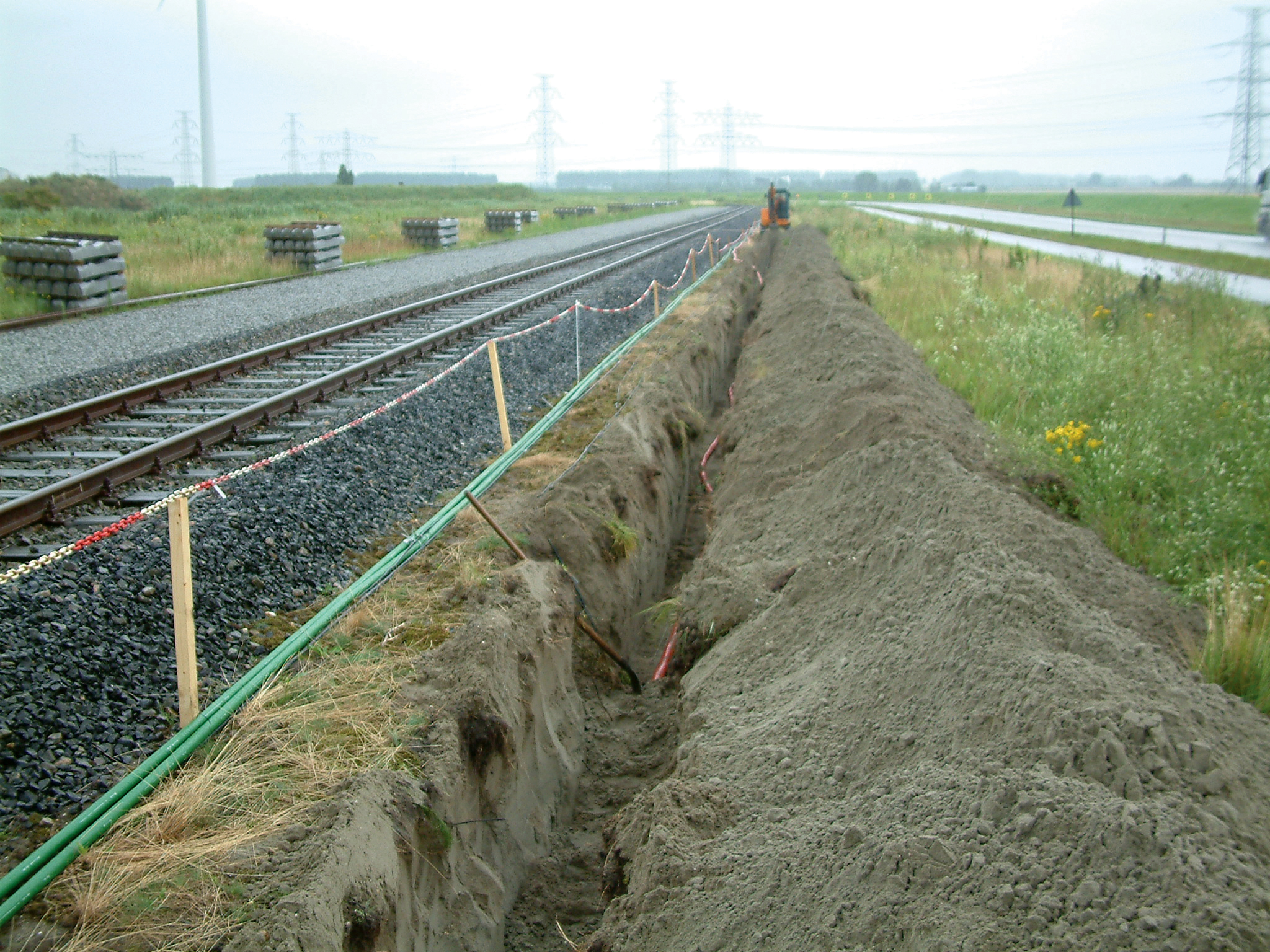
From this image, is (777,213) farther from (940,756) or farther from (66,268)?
(940,756)

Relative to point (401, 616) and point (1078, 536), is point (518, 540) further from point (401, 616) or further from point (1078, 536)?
point (1078, 536)

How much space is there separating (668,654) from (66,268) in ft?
Result: 53.7

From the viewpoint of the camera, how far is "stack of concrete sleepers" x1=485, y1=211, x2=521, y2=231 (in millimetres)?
43531

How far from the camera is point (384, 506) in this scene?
779cm

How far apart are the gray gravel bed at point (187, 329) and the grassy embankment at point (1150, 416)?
10502mm

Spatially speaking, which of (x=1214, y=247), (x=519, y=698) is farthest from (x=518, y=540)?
(x=1214, y=247)

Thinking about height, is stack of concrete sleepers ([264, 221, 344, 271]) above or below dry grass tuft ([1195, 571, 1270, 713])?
above

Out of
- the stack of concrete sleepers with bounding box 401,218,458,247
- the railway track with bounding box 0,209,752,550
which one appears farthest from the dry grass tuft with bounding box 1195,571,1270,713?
the stack of concrete sleepers with bounding box 401,218,458,247

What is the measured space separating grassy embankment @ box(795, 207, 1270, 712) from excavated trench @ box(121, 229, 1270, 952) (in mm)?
473

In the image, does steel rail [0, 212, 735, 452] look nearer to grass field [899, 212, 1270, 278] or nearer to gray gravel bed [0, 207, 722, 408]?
gray gravel bed [0, 207, 722, 408]

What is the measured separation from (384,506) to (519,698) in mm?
3022

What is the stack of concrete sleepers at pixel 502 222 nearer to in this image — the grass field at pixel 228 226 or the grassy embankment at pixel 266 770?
the grass field at pixel 228 226

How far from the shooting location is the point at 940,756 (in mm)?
3678

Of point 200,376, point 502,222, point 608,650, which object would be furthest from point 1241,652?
point 502,222
